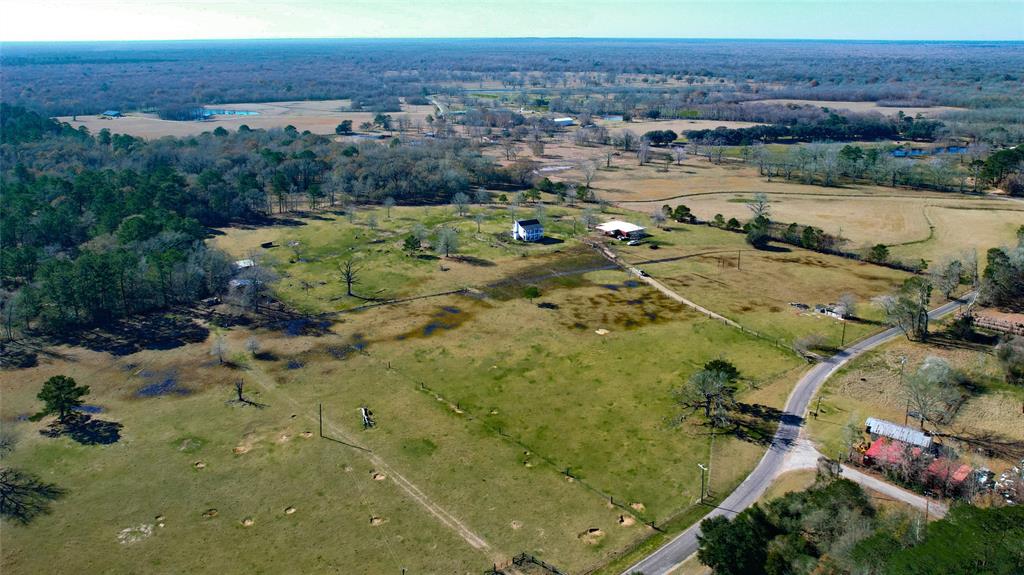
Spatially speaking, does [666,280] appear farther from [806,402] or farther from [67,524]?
[67,524]

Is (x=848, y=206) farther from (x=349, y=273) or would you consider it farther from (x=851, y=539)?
(x=851, y=539)

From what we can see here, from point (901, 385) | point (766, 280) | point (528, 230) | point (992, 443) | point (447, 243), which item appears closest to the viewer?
point (992, 443)

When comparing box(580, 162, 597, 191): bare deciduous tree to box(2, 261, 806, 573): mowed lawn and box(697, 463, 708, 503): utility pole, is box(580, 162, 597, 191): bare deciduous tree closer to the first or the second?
box(2, 261, 806, 573): mowed lawn

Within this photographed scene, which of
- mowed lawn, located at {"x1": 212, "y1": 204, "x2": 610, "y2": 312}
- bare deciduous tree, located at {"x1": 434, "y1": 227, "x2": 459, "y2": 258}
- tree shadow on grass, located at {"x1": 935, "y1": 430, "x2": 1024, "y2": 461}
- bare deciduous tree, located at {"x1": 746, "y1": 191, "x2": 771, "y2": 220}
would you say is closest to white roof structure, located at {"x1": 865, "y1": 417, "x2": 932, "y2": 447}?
tree shadow on grass, located at {"x1": 935, "y1": 430, "x2": 1024, "y2": 461}

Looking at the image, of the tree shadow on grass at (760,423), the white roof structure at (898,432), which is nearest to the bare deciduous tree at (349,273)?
the tree shadow on grass at (760,423)

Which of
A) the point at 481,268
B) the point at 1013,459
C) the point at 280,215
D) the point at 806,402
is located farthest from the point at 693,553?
the point at 280,215

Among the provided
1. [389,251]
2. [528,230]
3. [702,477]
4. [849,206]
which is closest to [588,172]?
[528,230]
